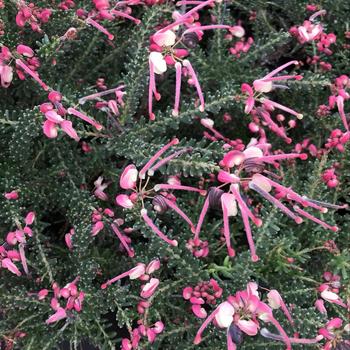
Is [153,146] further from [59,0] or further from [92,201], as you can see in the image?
[59,0]

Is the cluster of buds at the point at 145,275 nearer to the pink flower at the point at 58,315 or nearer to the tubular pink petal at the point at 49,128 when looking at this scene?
the pink flower at the point at 58,315

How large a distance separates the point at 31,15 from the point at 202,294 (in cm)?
45

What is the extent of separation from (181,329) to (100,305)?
0.41 ft

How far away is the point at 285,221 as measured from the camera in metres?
0.83

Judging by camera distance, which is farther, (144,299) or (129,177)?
(144,299)

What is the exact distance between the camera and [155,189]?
0.61 metres

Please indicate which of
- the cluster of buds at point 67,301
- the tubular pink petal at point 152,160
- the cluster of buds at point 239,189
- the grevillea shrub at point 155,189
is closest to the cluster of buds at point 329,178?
the grevillea shrub at point 155,189

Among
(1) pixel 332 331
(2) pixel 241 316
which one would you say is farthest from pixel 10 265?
(1) pixel 332 331

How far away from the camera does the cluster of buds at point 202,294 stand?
2.21 ft

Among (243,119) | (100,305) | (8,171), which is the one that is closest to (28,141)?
(8,171)

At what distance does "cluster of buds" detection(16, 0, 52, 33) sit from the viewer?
0.66 metres

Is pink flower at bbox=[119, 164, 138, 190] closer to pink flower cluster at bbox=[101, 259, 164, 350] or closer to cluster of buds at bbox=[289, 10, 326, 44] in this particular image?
pink flower cluster at bbox=[101, 259, 164, 350]

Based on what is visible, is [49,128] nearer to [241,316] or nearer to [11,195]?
[11,195]

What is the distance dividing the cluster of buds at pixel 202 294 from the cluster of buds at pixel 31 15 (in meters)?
0.43
